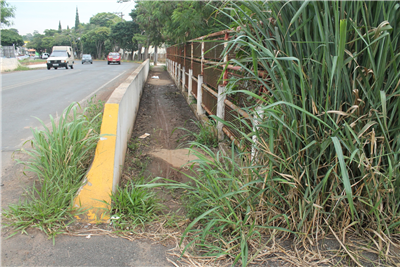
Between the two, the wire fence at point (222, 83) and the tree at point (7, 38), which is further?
the tree at point (7, 38)

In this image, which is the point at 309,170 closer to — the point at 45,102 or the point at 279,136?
the point at 279,136

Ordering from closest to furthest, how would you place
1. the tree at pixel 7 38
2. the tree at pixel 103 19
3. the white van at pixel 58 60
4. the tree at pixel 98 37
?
the white van at pixel 58 60, the tree at pixel 7 38, the tree at pixel 98 37, the tree at pixel 103 19

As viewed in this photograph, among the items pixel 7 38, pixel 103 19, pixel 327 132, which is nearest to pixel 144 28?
pixel 327 132

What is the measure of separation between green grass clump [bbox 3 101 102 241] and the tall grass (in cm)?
140

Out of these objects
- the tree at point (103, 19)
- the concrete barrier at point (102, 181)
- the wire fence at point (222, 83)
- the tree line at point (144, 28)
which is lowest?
the concrete barrier at point (102, 181)

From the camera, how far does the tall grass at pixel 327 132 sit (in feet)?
7.22

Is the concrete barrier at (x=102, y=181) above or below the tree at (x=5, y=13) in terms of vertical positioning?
below

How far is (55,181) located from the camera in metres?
3.34

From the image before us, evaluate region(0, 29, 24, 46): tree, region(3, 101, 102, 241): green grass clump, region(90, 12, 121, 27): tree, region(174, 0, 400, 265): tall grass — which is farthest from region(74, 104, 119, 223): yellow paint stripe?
region(90, 12, 121, 27): tree

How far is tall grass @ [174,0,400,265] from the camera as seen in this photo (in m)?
2.20

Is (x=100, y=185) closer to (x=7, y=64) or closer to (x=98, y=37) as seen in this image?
(x=7, y=64)

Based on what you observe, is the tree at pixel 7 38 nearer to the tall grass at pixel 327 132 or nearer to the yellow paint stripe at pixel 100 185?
→ the yellow paint stripe at pixel 100 185

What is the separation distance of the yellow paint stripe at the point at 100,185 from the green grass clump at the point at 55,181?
129mm

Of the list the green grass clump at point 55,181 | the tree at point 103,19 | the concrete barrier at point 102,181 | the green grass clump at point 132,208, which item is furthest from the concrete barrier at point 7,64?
the tree at point 103,19
